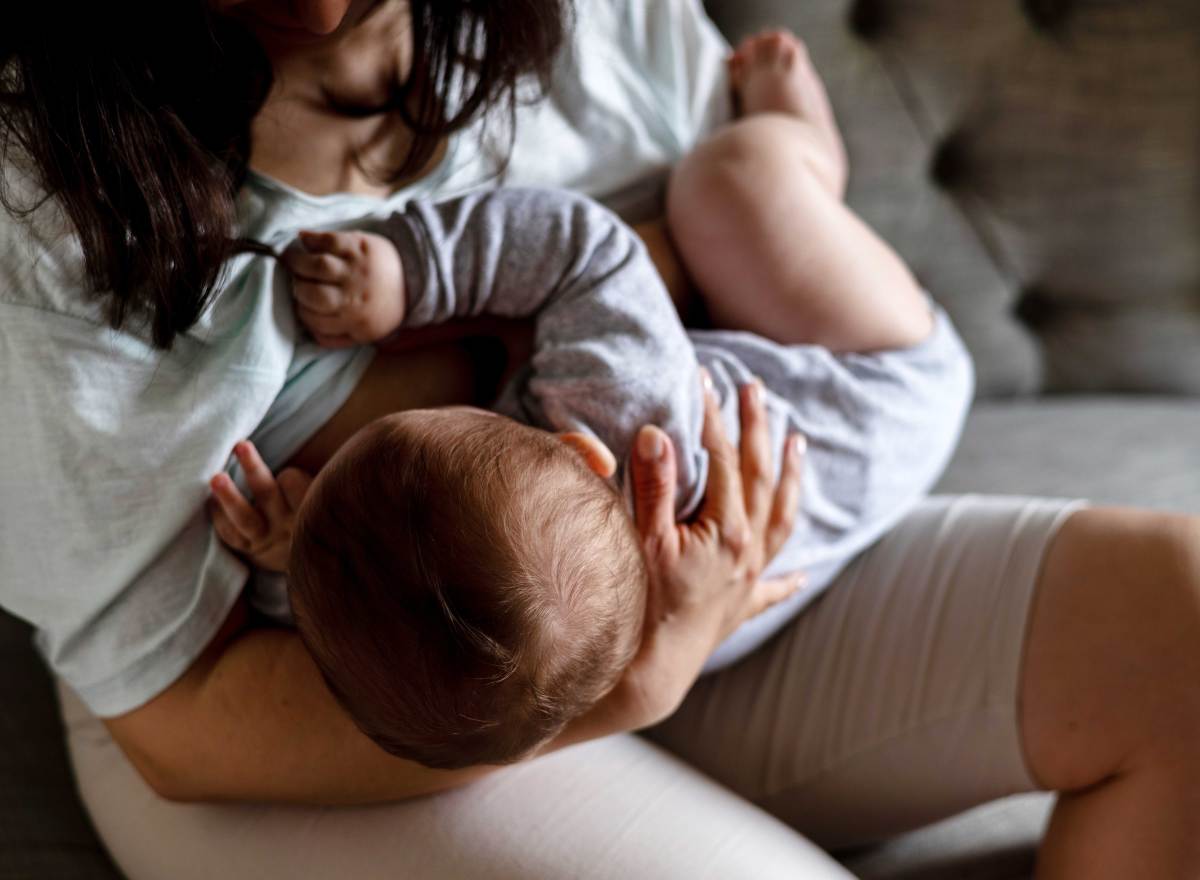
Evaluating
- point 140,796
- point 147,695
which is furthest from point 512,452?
point 140,796

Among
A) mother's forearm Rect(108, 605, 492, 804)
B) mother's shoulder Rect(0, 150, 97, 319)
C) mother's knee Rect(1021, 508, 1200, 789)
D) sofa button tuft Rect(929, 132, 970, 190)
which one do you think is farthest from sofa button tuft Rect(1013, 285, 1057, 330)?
mother's shoulder Rect(0, 150, 97, 319)

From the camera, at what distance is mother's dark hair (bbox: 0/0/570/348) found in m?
0.54

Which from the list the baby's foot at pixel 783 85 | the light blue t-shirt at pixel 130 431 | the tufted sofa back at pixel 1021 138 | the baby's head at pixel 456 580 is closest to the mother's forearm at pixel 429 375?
the light blue t-shirt at pixel 130 431

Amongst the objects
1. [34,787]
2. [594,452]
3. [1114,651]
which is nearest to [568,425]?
[594,452]

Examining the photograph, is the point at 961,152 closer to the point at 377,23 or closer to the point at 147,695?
the point at 377,23

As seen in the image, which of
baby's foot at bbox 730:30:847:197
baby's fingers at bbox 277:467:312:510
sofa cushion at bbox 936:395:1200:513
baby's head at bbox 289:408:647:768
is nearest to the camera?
baby's head at bbox 289:408:647:768

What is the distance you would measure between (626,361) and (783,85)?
0.37m

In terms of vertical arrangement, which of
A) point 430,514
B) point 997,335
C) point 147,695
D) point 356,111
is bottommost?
point 997,335

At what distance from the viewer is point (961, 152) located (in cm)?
107

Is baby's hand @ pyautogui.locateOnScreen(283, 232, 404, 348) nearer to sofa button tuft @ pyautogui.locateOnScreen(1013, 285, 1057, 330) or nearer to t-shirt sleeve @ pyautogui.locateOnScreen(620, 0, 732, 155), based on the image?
t-shirt sleeve @ pyautogui.locateOnScreen(620, 0, 732, 155)

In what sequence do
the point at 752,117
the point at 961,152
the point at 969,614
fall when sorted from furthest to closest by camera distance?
the point at 961,152 → the point at 752,117 → the point at 969,614

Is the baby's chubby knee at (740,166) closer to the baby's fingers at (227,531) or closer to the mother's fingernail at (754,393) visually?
the mother's fingernail at (754,393)

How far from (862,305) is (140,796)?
2.01 feet

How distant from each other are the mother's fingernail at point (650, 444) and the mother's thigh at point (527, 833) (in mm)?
195
